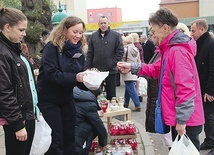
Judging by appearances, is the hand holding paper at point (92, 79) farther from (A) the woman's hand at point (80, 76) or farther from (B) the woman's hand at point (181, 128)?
(B) the woman's hand at point (181, 128)

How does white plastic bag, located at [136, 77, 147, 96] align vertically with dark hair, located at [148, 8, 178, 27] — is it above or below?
below

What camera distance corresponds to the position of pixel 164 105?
8.84ft


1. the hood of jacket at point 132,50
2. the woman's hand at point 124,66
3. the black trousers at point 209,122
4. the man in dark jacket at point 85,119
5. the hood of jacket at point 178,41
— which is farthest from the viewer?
the hood of jacket at point 132,50

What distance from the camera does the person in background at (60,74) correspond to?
308 centimetres

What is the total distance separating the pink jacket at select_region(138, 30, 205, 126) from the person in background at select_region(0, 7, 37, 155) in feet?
3.89

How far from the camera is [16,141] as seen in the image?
257cm

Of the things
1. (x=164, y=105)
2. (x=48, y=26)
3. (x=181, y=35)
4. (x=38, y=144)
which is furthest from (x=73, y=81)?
(x=48, y=26)

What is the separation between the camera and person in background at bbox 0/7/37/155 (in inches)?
94.3

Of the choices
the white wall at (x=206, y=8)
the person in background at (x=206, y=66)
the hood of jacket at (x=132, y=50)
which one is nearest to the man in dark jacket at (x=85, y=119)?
the person in background at (x=206, y=66)

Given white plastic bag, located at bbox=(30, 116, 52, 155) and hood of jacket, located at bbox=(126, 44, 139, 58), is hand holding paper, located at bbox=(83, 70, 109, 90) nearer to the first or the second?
white plastic bag, located at bbox=(30, 116, 52, 155)

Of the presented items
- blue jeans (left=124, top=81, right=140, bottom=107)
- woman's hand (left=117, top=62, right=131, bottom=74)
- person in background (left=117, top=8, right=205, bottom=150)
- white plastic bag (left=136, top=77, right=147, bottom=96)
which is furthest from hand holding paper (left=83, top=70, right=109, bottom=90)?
white plastic bag (left=136, top=77, right=147, bottom=96)

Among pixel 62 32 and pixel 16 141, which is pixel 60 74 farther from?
pixel 16 141

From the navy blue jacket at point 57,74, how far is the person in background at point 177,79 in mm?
948

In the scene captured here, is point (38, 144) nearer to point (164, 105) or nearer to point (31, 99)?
point (31, 99)
